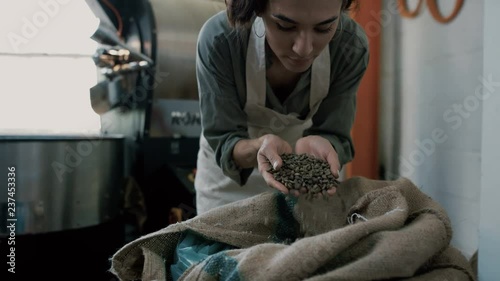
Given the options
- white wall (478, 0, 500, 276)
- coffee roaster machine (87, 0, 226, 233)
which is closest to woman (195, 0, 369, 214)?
white wall (478, 0, 500, 276)

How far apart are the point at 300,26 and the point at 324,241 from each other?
1.66 feet

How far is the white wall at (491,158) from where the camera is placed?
→ 0.69 metres

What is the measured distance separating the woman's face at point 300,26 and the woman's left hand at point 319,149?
0.17 m

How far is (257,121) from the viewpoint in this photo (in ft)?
4.03

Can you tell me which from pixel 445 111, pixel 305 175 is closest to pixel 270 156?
pixel 305 175

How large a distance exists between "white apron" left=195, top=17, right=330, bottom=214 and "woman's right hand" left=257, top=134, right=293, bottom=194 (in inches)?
8.1

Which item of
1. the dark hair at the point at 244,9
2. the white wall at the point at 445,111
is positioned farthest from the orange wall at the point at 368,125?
the dark hair at the point at 244,9

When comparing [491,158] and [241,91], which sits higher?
[241,91]

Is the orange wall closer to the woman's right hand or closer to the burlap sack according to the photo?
the woman's right hand

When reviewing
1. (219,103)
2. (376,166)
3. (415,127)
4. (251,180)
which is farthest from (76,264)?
(415,127)

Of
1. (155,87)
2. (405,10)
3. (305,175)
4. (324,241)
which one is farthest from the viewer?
(155,87)

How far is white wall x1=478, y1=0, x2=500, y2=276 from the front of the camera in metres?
0.69

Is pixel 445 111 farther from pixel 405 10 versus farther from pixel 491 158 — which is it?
pixel 491 158

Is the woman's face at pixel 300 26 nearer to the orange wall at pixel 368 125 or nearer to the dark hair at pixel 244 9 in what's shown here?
the dark hair at pixel 244 9
